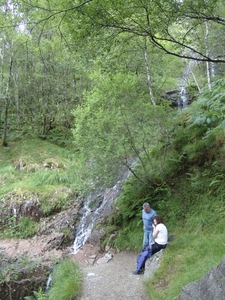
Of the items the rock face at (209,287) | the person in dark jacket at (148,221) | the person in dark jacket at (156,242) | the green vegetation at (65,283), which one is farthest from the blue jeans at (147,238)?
the rock face at (209,287)

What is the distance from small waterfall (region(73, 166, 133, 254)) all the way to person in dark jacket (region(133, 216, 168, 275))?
2.84 meters

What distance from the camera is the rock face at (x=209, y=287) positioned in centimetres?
372

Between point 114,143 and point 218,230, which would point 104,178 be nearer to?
point 114,143

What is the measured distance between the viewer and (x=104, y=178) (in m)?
8.34

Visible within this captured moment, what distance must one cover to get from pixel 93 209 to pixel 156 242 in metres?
4.31

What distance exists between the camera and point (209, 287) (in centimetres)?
394

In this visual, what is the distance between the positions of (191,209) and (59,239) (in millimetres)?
4595

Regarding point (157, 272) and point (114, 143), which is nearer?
point (157, 272)

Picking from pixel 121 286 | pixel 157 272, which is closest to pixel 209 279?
pixel 157 272

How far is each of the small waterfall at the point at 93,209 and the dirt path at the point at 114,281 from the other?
1.74m

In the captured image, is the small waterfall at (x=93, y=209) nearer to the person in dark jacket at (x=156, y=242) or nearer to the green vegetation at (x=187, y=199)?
the green vegetation at (x=187, y=199)

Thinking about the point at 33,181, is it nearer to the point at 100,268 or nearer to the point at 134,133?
the point at 100,268

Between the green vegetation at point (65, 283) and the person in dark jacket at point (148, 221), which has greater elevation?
the person in dark jacket at point (148, 221)

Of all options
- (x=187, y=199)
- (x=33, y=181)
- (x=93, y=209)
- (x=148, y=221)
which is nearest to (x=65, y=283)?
(x=148, y=221)
